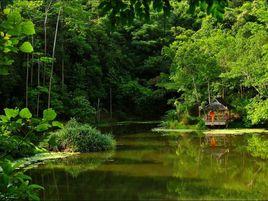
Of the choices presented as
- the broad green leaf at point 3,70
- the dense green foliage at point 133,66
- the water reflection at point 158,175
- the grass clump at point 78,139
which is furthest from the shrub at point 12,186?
the dense green foliage at point 133,66

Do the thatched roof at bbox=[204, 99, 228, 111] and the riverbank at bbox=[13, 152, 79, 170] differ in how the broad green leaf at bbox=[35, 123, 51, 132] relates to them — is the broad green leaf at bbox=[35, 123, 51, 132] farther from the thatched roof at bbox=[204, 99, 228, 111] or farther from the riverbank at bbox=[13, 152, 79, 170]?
the thatched roof at bbox=[204, 99, 228, 111]

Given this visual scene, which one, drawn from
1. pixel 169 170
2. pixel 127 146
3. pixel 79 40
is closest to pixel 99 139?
pixel 127 146

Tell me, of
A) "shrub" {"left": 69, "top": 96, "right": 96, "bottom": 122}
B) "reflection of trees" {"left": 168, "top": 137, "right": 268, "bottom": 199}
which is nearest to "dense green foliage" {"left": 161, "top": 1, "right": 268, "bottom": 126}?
"shrub" {"left": 69, "top": 96, "right": 96, "bottom": 122}

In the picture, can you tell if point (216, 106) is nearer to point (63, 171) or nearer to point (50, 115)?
point (63, 171)

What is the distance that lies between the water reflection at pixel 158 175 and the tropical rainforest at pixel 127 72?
1.80 m

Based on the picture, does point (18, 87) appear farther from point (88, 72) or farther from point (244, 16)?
point (244, 16)

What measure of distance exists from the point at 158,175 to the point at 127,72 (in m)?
28.1

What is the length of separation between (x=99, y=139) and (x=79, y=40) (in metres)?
13.4

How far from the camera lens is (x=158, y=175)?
12.9 meters

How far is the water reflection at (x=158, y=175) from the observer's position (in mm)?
10523

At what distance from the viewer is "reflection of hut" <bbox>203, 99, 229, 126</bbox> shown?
30.1m

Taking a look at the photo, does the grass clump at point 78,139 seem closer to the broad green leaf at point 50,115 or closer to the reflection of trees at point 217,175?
the reflection of trees at point 217,175

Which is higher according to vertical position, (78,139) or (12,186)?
(12,186)

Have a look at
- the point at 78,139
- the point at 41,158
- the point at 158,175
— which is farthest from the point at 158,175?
the point at 78,139
